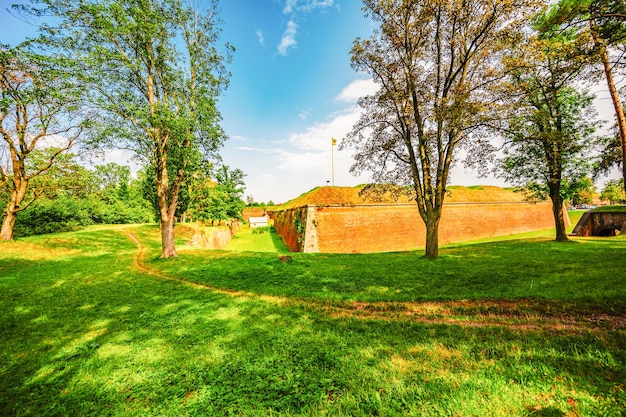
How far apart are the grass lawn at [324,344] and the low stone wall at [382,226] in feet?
42.5

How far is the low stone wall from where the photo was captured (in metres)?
21.5

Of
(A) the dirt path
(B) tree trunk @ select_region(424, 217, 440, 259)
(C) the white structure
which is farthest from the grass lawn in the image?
(C) the white structure

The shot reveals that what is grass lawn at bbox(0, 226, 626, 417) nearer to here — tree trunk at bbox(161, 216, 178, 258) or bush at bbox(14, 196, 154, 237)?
tree trunk at bbox(161, 216, 178, 258)

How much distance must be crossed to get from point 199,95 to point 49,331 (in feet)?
41.3

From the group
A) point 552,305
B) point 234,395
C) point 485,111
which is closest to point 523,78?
point 485,111

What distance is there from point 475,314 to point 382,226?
1875cm

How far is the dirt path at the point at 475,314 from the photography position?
14.0 feet

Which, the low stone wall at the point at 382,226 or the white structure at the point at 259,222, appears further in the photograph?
the white structure at the point at 259,222

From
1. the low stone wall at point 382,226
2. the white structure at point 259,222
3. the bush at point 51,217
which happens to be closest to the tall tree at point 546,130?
the low stone wall at point 382,226

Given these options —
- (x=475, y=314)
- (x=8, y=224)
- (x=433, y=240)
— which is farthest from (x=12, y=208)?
(x=433, y=240)

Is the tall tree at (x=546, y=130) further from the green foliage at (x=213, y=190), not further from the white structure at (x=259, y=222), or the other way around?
the white structure at (x=259, y=222)

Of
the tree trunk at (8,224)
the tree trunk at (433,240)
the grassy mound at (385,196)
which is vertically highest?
the grassy mound at (385,196)

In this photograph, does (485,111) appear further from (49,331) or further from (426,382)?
(49,331)

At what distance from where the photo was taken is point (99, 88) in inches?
446
